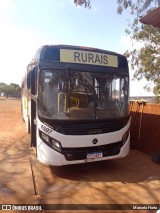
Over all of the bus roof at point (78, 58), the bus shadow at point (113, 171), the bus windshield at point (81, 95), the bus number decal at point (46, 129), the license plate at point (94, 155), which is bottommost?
the bus shadow at point (113, 171)

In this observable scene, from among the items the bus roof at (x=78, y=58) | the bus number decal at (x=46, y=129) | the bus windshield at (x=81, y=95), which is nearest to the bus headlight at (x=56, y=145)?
the bus number decal at (x=46, y=129)

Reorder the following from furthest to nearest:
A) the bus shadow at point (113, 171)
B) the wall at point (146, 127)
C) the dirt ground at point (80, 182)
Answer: the wall at point (146, 127), the bus shadow at point (113, 171), the dirt ground at point (80, 182)

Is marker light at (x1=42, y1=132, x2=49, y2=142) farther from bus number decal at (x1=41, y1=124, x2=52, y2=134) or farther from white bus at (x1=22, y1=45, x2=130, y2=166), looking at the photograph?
bus number decal at (x1=41, y1=124, x2=52, y2=134)

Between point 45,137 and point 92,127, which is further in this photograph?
point 92,127

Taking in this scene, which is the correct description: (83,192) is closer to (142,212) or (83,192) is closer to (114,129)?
(142,212)

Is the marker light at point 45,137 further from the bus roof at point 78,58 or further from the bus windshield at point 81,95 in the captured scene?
the bus roof at point 78,58

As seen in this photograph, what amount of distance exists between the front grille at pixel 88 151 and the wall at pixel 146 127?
2843 millimetres

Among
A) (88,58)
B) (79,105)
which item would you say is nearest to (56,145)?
(79,105)

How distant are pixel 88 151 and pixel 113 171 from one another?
1.33m

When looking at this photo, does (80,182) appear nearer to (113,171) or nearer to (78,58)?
(113,171)

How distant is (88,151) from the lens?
6.92m

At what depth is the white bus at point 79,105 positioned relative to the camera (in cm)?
665

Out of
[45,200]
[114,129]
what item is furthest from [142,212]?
[114,129]

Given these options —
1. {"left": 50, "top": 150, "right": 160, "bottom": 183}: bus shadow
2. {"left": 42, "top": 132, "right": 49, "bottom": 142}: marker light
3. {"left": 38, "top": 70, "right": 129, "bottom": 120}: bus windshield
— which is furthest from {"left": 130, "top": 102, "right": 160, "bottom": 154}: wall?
{"left": 42, "top": 132, "right": 49, "bottom": 142}: marker light
